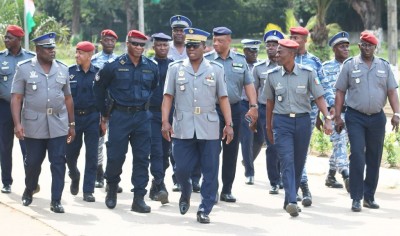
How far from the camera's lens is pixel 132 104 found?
9.94 meters

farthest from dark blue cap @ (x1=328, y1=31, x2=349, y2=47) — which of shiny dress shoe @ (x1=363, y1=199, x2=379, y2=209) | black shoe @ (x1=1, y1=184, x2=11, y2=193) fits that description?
black shoe @ (x1=1, y1=184, x2=11, y2=193)

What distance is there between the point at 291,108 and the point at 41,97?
264 centimetres

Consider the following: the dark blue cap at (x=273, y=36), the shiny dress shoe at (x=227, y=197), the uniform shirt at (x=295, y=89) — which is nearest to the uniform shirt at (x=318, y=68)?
the dark blue cap at (x=273, y=36)

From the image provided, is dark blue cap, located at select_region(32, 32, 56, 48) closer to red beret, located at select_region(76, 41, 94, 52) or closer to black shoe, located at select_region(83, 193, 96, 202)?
red beret, located at select_region(76, 41, 94, 52)

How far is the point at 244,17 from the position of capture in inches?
3056

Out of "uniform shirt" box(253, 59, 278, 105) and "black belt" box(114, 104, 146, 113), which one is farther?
"uniform shirt" box(253, 59, 278, 105)

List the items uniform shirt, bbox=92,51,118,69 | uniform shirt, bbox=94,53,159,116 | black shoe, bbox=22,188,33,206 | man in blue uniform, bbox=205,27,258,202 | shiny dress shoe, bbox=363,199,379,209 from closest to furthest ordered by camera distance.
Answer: uniform shirt, bbox=94,53,159,116
shiny dress shoe, bbox=363,199,379,209
black shoe, bbox=22,188,33,206
man in blue uniform, bbox=205,27,258,202
uniform shirt, bbox=92,51,118,69

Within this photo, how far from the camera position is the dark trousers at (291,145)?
9.69 meters

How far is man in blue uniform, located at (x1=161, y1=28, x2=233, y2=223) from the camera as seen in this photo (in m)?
9.52

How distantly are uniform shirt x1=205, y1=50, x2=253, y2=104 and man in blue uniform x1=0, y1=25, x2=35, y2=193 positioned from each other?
232cm

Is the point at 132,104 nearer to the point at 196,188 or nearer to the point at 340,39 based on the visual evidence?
the point at 196,188

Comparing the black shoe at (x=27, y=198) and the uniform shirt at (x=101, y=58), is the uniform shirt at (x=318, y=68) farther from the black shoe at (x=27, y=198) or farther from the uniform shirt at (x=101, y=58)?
the black shoe at (x=27, y=198)

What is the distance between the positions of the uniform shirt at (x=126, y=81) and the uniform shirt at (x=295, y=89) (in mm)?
1363

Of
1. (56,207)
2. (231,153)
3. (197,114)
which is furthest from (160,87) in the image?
(56,207)
